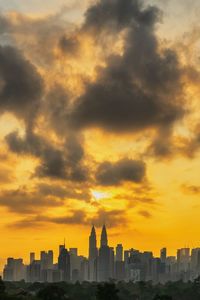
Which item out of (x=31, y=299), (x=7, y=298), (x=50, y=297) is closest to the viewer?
(x=7, y=298)

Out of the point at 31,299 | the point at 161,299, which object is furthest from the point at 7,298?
the point at 161,299

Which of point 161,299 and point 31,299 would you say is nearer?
point 31,299

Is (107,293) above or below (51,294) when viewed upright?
below

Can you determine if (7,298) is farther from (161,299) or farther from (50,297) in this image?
(161,299)

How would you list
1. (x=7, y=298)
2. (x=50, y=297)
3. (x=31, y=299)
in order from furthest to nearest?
(x=50, y=297) < (x=31, y=299) < (x=7, y=298)

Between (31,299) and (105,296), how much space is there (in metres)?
15.3

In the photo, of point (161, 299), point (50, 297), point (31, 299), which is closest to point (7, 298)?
point (31, 299)

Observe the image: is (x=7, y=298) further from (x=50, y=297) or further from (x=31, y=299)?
(x=50, y=297)

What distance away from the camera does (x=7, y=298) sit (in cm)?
12569

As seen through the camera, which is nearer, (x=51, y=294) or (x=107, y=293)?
(x=107, y=293)

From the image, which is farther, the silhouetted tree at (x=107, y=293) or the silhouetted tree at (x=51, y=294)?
the silhouetted tree at (x=51, y=294)

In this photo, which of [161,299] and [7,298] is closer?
[7,298]

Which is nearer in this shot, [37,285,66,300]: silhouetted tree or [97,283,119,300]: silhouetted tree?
[97,283,119,300]: silhouetted tree

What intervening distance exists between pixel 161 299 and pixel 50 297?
23172mm
